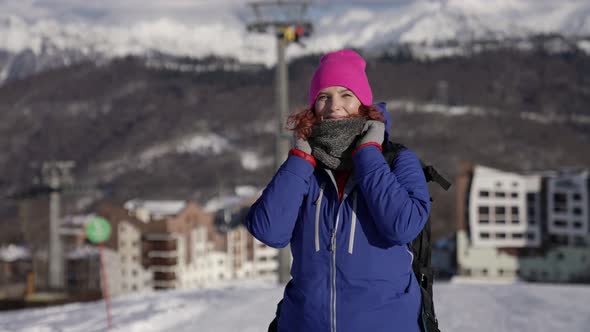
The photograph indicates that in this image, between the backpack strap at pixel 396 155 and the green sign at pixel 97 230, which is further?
the green sign at pixel 97 230

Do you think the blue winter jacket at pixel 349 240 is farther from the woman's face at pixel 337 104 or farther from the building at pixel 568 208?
the building at pixel 568 208

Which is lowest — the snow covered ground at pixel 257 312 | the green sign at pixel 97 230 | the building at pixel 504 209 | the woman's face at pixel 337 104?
the building at pixel 504 209

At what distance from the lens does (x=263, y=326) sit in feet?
20.6

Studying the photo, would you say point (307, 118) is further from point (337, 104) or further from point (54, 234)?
point (54, 234)

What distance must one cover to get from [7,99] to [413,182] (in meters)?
159

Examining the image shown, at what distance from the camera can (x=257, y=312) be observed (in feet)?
22.9

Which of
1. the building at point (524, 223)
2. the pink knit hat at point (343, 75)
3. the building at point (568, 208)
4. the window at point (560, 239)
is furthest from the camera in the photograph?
the window at point (560, 239)

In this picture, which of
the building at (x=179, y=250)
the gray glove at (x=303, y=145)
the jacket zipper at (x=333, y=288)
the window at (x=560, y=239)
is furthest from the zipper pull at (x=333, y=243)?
the building at (x=179, y=250)

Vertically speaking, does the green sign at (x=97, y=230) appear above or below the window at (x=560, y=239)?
above

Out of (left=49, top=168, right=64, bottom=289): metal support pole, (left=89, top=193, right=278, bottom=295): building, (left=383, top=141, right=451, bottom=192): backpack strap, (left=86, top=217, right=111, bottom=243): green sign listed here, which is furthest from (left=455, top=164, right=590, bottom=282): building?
(left=383, top=141, right=451, bottom=192): backpack strap

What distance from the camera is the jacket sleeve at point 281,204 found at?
7.11ft

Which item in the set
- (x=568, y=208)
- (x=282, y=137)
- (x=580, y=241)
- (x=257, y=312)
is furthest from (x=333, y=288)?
(x=580, y=241)

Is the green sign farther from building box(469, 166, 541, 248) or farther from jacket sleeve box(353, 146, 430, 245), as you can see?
building box(469, 166, 541, 248)

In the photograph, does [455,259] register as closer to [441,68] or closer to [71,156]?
[71,156]
